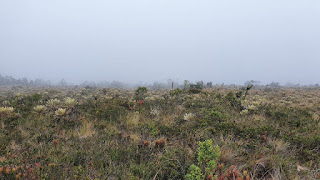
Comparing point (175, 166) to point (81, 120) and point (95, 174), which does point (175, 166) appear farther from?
point (81, 120)

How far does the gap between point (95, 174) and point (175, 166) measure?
1.40 meters

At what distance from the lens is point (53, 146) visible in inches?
131

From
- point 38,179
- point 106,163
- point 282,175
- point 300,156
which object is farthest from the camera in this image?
point 300,156

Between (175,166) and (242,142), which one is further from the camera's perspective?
(242,142)

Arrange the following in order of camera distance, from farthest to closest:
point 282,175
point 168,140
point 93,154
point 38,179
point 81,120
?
point 81,120 → point 168,140 → point 93,154 → point 282,175 → point 38,179

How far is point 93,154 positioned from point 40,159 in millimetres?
964

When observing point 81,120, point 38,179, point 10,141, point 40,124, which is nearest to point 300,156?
point 38,179

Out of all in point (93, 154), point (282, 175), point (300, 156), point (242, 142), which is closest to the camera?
point (282, 175)

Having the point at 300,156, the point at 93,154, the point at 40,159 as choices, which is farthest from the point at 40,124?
the point at 300,156

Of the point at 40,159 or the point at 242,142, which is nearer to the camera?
the point at 40,159

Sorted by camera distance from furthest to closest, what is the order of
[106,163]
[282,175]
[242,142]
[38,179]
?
[242,142]
[106,163]
[282,175]
[38,179]

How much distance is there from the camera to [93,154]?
9.78ft

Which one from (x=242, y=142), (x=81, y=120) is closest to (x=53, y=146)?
(x=81, y=120)

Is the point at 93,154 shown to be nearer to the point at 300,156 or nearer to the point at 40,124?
the point at 40,124
